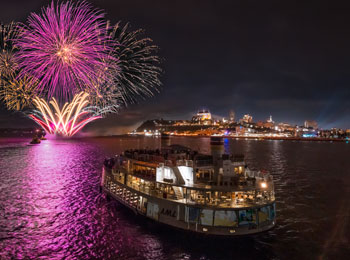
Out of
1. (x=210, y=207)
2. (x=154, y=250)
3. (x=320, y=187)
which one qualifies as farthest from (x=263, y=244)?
(x=320, y=187)

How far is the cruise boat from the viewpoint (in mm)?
22594

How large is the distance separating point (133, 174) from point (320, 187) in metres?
35.3

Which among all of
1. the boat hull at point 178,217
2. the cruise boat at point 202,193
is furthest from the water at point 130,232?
the cruise boat at point 202,193

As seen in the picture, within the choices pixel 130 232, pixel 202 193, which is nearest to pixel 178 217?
pixel 202 193

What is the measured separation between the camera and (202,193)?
24625 mm

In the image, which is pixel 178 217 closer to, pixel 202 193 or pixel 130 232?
pixel 202 193

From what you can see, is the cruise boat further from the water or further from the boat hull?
the water

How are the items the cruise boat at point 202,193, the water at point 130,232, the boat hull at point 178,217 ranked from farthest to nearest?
the cruise boat at point 202,193 < the boat hull at point 178,217 < the water at point 130,232

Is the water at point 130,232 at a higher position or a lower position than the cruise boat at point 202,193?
lower

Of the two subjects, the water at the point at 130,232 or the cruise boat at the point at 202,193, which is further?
the cruise boat at the point at 202,193

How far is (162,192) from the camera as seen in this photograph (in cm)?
2703

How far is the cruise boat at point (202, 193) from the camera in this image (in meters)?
22.6

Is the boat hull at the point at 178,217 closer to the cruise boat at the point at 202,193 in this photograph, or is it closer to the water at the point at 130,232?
the cruise boat at the point at 202,193

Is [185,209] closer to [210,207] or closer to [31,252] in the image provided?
[210,207]
